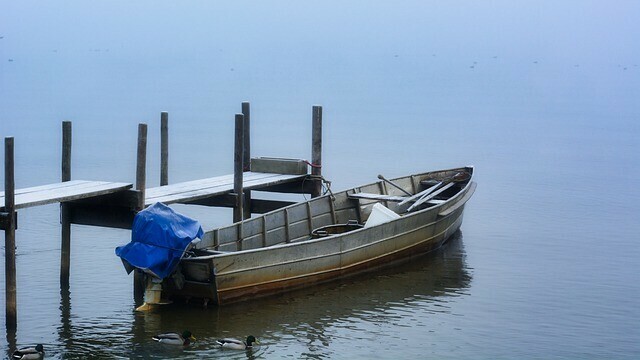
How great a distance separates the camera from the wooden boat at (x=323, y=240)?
65.2ft

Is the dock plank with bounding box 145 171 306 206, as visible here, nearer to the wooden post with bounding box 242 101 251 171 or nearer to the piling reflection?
the wooden post with bounding box 242 101 251 171

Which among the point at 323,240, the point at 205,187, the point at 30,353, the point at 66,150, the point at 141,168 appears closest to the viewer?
the point at 30,353

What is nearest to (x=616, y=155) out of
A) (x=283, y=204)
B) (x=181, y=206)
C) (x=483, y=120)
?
(x=483, y=120)

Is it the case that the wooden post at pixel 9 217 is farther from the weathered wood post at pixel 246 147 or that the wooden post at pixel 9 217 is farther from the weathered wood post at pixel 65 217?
the weathered wood post at pixel 246 147

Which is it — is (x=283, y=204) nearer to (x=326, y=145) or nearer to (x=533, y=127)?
(x=326, y=145)

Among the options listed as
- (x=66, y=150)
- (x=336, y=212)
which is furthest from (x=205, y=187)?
(x=336, y=212)

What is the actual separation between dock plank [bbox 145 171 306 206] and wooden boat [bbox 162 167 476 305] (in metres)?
0.96

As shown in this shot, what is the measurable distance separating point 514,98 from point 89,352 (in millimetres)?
78706

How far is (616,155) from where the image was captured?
51031 mm

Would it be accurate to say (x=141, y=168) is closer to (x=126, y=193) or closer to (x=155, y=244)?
(x=126, y=193)

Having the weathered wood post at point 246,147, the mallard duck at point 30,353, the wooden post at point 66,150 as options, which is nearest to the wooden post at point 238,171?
the weathered wood post at point 246,147

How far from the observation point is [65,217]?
21.1 meters

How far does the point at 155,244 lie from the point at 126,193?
169cm

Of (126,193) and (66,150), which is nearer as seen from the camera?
(126,193)
